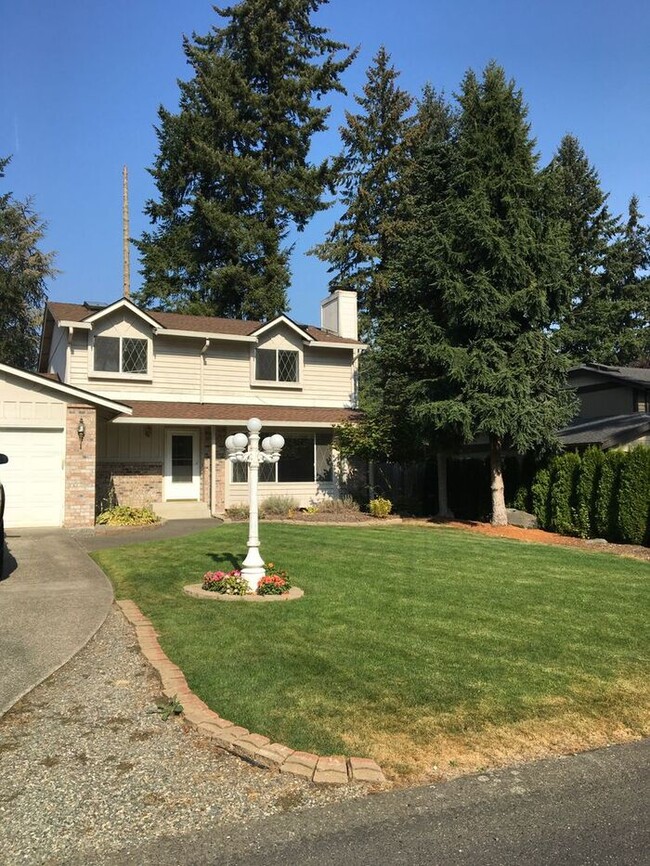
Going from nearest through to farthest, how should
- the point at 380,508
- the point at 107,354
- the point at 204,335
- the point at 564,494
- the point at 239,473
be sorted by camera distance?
the point at 564,494
the point at 107,354
the point at 380,508
the point at 204,335
the point at 239,473

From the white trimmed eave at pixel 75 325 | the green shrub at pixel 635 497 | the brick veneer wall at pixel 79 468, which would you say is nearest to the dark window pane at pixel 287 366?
the white trimmed eave at pixel 75 325

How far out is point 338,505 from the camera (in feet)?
66.6

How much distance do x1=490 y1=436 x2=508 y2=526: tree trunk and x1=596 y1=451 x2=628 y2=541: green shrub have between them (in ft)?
8.89

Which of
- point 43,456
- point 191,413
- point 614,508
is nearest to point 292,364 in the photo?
point 191,413

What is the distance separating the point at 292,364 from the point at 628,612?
1502 cm

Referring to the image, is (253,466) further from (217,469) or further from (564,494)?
(217,469)

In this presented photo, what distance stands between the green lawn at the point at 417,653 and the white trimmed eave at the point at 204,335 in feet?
32.0

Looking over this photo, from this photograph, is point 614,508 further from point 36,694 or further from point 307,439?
point 36,694

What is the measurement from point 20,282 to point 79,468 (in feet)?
95.7

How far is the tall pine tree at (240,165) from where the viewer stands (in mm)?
33000

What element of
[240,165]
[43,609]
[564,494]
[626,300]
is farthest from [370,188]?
[43,609]

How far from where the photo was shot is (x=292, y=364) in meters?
21.4

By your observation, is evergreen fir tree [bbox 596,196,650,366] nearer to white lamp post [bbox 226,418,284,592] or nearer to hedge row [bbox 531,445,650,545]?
hedge row [bbox 531,445,650,545]

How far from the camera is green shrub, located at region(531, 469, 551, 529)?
17328 millimetres
